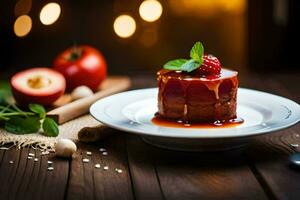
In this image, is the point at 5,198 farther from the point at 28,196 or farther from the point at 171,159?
the point at 171,159

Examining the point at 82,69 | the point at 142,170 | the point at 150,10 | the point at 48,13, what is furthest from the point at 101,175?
the point at 150,10

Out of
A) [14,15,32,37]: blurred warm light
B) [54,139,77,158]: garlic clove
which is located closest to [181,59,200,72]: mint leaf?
[54,139,77,158]: garlic clove

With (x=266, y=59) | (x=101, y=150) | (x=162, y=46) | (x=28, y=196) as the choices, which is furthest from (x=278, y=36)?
(x=28, y=196)

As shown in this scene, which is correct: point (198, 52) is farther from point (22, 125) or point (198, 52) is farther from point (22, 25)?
point (22, 25)

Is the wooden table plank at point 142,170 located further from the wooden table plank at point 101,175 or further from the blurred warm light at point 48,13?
the blurred warm light at point 48,13

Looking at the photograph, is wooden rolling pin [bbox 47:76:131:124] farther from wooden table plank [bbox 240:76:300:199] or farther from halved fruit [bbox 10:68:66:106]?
wooden table plank [bbox 240:76:300:199]

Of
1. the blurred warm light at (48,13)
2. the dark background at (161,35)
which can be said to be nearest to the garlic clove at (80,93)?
the blurred warm light at (48,13)
